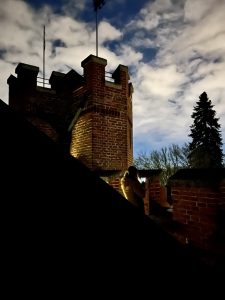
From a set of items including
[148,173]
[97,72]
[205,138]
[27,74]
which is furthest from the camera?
[205,138]

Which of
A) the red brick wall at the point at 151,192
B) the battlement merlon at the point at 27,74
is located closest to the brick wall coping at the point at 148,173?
the red brick wall at the point at 151,192

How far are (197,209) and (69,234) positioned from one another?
3.09 m

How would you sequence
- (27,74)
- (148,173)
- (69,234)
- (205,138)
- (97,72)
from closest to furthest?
(69,234) < (148,173) < (97,72) < (27,74) < (205,138)

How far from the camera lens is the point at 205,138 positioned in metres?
28.8

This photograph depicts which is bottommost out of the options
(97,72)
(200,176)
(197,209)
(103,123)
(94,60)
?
(197,209)

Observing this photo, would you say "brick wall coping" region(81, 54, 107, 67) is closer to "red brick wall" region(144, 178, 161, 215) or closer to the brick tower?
the brick tower

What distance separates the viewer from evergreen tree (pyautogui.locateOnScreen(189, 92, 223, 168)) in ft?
89.7

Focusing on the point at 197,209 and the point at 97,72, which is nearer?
the point at 197,209

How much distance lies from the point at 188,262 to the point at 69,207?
0.31m

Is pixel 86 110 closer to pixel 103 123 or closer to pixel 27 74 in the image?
pixel 103 123

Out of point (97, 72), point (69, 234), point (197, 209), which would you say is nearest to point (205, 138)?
point (97, 72)

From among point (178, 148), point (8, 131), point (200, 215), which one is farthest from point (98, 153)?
point (178, 148)

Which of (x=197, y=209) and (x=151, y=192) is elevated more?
(x=151, y=192)

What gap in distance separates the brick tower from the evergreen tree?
2154 cm
